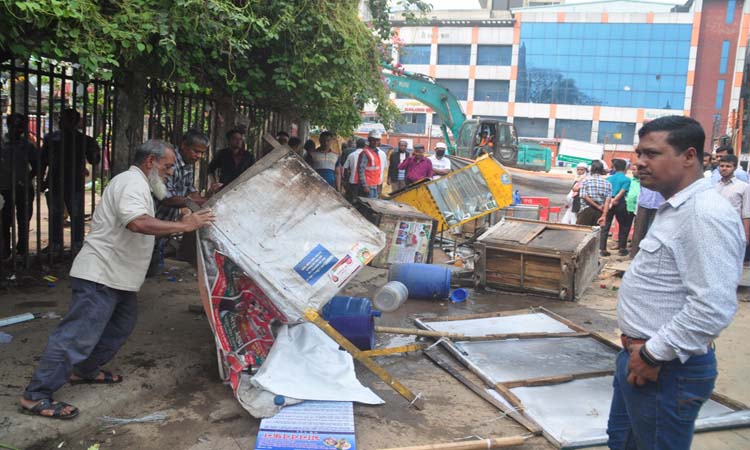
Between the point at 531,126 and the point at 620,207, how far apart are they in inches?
1696

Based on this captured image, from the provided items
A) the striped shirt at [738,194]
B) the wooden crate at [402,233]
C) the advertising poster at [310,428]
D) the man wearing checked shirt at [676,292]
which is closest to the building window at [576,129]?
the striped shirt at [738,194]

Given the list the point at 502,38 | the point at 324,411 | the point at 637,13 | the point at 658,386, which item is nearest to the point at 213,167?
the point at 324,411

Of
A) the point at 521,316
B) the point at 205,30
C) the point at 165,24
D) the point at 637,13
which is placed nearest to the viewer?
the point at 165,24

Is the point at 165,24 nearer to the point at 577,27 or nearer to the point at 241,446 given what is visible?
the point at 241,446

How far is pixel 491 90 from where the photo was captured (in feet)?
172

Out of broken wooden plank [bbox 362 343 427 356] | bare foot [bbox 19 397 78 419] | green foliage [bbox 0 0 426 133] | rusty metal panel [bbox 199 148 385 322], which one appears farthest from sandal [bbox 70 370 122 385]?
green foliage [bbox 0 0 426 133]

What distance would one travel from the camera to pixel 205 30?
17.5 feet

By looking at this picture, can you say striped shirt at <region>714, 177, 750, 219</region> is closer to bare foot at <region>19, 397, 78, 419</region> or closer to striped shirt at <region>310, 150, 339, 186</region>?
striped shirt at <region>310, 150, 339, 186</region>

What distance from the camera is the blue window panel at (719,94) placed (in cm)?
4981

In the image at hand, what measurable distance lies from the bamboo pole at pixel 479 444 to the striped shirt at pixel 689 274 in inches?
54.3

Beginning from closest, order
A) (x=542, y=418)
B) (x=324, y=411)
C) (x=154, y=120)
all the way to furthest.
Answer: (x=324, y=411)
(x=542, y=418)
(x=154, y=120)

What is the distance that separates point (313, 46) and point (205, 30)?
1324mm

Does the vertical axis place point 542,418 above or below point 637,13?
below

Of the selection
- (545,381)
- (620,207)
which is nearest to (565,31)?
(620,207)
